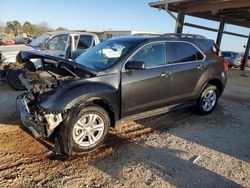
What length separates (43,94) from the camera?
389 cm

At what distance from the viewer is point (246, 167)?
389 centimetres

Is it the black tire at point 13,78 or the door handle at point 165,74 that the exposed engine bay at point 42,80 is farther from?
the black tire at point 13,78

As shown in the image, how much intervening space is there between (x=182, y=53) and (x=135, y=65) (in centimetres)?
151

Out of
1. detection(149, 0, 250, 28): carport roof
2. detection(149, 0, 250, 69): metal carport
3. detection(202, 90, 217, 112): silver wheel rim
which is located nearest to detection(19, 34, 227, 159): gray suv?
detection(202, 90, 217, 112): silver wheel rim

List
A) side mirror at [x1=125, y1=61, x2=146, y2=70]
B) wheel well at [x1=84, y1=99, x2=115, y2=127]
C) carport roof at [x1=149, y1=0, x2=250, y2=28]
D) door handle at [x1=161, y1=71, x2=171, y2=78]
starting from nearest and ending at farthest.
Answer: wheel well at [x1=84, y1=99, x2=115, y2=127]
side mirror at [x1=125, y1=61, x2=146, y2=70]
door handle at [x1=161, y1=71, x2=171, y2=78]
carport roof at [x1=149, y1=0, x2=250, y2=28]

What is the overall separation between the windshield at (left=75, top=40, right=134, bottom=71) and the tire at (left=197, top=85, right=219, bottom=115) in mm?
2308

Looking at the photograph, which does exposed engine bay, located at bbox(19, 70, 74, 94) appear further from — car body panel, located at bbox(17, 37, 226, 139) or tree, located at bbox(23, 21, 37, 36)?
tree, located at bbox(23, 21, 37, 36)

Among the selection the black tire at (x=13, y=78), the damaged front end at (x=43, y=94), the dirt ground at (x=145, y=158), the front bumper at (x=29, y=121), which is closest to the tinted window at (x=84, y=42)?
the black tire at (x=13, y=78)

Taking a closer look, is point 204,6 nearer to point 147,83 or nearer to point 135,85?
point 147,83

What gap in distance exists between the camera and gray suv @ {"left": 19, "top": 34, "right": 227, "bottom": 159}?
3.82m

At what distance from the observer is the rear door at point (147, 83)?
177 inches

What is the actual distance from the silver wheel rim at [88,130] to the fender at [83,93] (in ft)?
1.03

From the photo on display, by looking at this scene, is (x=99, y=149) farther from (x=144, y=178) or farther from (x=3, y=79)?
(x=3, y=79)

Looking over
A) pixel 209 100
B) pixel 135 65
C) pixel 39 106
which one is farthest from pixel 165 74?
pixel 39 106
